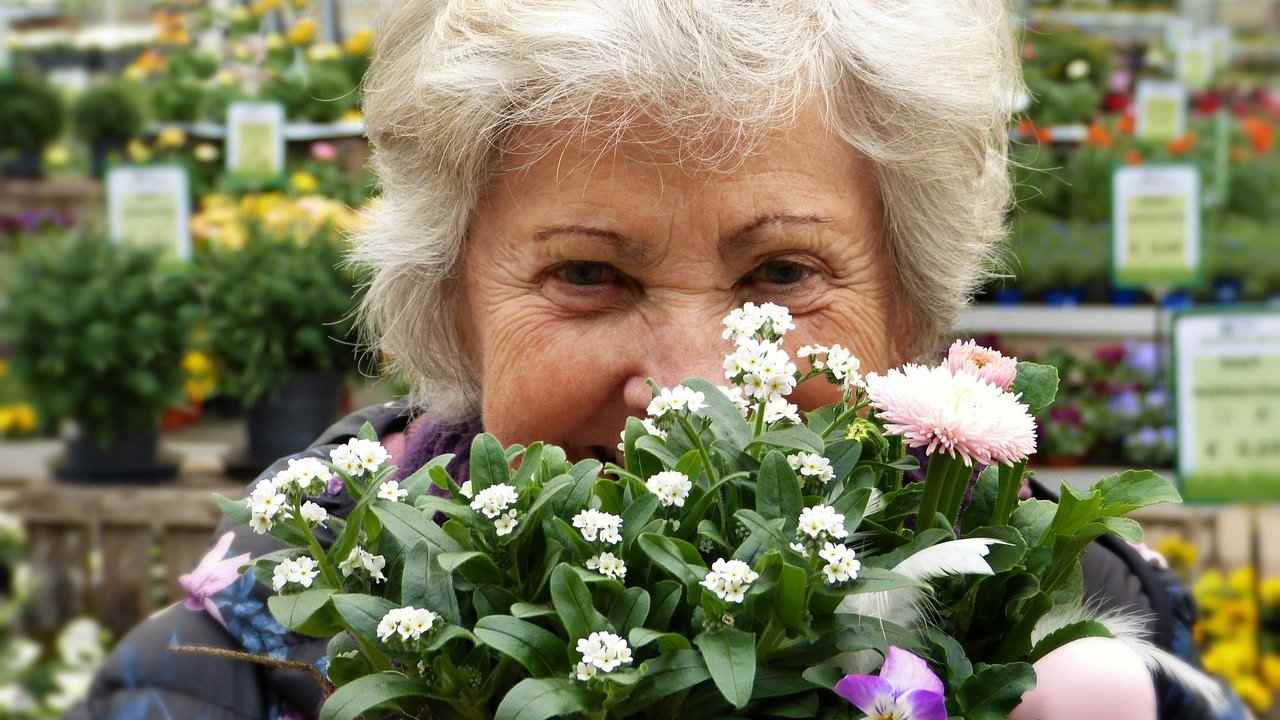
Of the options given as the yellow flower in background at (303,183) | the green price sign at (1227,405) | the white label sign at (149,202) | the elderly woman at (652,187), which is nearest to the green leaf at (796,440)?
the elderly woman at (652,187)

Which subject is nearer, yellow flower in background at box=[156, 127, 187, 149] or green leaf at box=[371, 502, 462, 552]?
green leaf at box=[371, 502, 462, 552]

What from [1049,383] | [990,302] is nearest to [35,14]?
[990,302]

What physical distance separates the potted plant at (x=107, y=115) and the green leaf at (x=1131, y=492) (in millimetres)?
5962

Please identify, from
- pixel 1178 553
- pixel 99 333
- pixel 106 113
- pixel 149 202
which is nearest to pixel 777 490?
pixel 1178 553

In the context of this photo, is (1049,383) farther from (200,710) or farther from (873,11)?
(200,710)

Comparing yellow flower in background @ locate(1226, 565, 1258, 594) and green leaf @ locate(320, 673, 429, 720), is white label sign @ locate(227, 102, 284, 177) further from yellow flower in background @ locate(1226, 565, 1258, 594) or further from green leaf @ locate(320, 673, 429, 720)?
green leaf @ locate(320, 673, 429, 720)

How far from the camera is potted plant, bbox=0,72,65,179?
6.96 metres

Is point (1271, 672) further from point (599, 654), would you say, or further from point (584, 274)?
point (599, 654)

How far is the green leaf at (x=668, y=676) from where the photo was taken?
30.9 inches

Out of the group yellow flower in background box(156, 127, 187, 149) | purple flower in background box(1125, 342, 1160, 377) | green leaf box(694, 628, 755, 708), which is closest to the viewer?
green leaf box(694, 628, 755, 708)

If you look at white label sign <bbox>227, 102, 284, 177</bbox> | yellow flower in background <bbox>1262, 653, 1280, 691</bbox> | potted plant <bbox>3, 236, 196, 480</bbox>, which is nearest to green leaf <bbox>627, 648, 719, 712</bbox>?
yellow flower in background <bbox>1262, 653, 1280, 691</bbox>

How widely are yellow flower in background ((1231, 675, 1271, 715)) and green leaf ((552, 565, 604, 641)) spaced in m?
2.88

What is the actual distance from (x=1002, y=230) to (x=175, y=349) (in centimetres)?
277

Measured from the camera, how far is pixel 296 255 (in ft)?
12.4
